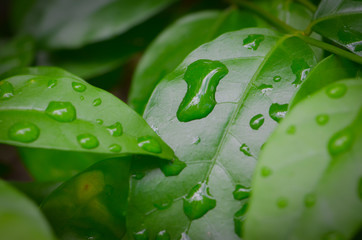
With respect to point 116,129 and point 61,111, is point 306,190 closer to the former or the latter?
point 116,129

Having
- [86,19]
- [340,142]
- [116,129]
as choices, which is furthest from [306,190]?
[86,19]

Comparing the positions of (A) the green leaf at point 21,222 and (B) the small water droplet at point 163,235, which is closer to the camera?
(A) the green leaf at point 21,222

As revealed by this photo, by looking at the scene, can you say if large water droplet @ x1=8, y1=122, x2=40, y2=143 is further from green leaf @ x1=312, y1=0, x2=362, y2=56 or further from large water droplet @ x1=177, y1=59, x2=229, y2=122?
green leaf @ x1=312, y1=0, x2=362, y2=56

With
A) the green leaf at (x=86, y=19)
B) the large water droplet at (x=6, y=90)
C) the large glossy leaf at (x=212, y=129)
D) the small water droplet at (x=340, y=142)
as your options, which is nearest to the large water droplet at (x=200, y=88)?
the large glossy leaf at (x=212, y=129)

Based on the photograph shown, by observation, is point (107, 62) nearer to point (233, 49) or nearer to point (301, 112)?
point (233, 49)

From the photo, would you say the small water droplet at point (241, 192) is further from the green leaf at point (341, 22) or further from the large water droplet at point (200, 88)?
the green leaf at point (341, 22)

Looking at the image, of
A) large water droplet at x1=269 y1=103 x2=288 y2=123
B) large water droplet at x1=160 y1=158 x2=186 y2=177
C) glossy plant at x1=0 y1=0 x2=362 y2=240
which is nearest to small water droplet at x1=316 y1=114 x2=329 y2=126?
glossy plant at x1=0 y1=0 x2=362 y2=240

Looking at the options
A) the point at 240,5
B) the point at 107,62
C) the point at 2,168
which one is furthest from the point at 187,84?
the point at 2,168
